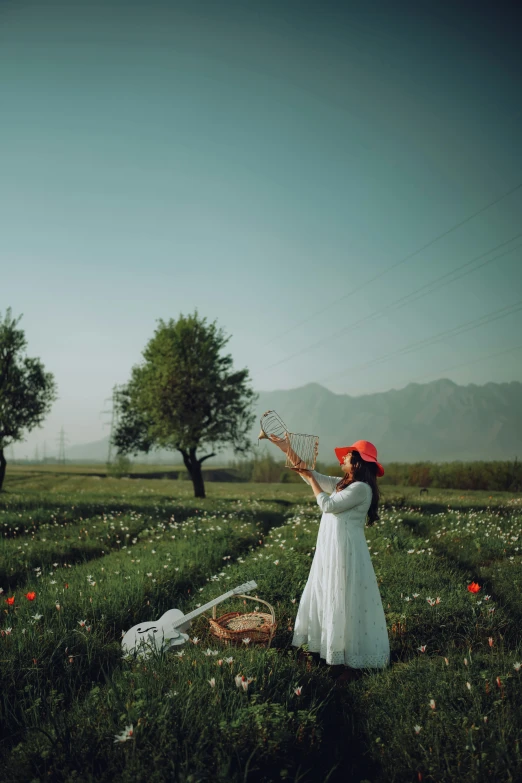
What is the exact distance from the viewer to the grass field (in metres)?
3.33

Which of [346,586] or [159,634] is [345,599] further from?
[159,634]

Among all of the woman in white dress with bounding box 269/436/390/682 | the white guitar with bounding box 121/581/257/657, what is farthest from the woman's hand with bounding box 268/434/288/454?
the white guitar with bounding box 121/581/257/657

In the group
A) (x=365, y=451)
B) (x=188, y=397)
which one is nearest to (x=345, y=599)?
(x=365, y=451)

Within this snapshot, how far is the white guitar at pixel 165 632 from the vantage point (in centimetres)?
509

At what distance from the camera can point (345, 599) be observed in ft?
17.9

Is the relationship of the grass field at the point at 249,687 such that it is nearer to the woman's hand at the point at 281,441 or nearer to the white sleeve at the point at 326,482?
the white sleeve at the point at 326,482

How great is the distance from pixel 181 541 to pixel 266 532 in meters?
3.53

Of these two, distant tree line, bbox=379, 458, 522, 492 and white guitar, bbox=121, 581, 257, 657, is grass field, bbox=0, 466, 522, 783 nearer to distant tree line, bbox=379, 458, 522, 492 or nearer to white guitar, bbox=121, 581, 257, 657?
white guitar, bbox=121, 581, 257, 657

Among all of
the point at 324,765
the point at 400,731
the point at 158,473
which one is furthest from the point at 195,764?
the point at 158,473

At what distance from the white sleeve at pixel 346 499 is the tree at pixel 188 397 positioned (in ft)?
62.6

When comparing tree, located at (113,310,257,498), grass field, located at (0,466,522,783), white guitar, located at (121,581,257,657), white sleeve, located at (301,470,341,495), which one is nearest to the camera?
grass field, located at (0,466,522,783)

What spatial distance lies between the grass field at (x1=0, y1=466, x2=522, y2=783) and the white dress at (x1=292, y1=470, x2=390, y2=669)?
30 cm

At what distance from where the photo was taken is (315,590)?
5797mm

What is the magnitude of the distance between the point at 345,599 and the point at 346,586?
15cm
